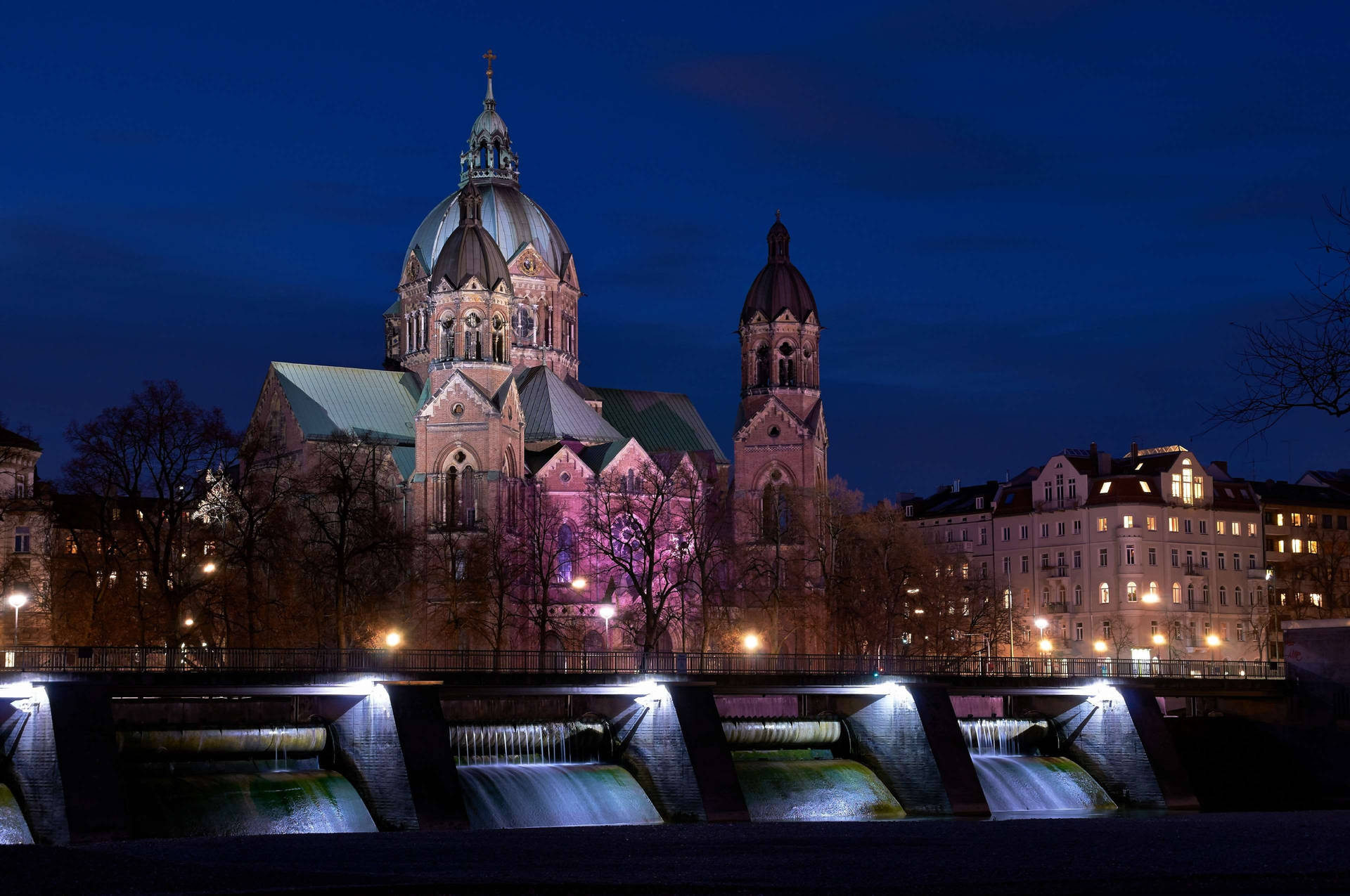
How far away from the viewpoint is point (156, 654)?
6072cm

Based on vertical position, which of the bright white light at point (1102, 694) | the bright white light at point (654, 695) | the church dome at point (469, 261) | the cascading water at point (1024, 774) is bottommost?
the cascading water at point (1024, 774)

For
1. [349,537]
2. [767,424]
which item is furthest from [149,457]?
[767,424]

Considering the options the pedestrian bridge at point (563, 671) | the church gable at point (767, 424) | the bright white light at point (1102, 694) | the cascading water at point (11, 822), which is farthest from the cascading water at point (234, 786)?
the church gable at point (767, 424)

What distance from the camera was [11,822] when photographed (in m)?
42.1

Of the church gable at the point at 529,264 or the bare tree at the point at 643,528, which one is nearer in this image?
the bare tree at the point at 643,528

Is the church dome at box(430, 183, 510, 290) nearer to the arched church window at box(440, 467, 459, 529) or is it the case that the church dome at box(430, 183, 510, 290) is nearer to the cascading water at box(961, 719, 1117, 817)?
the arched church window at box(440, 467, 459, 529)

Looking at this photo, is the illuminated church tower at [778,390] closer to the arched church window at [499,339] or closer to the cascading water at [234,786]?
the arched church window at [499,339]

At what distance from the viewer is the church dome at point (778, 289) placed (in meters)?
111

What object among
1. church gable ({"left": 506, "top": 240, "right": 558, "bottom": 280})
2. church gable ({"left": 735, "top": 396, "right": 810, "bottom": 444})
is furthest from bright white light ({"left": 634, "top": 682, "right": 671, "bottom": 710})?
church gable ({"left": 506, "top": 240, "right": 558, "bottom": 280})

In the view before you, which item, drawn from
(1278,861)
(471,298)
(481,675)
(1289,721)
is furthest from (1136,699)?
(471,298)

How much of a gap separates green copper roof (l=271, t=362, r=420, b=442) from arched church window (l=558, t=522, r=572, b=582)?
10.5 metres

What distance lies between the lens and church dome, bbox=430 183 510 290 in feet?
326

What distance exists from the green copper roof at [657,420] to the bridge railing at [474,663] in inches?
→ 1398

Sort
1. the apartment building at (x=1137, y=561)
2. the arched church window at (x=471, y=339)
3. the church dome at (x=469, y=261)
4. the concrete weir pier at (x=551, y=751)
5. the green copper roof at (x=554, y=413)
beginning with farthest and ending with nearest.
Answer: the apartment building at (x=1137, y=561), the green copper roof at (x=554, y=413), the arched church window at (x=471, y=339), the church dome at (x=469, y=261), the concrete weir pier at (x=551, y=751)
